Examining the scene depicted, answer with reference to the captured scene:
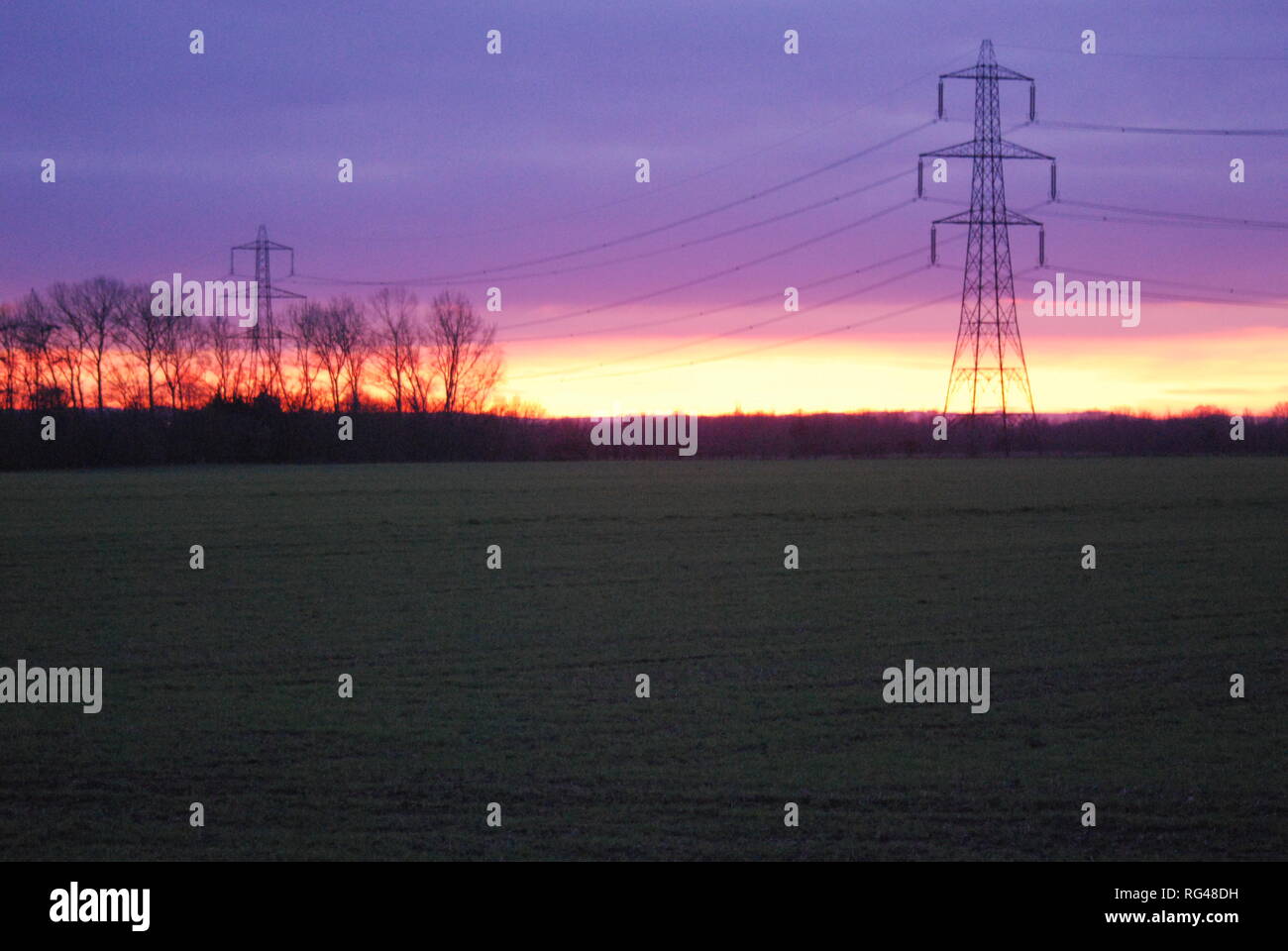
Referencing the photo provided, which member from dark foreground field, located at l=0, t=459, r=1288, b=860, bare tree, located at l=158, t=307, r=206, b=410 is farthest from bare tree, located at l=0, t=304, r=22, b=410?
dark foreground field, located at l=0, t=459, r=1288, b=860

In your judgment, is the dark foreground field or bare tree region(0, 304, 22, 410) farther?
bare tree region(0, 304, 22, 410)

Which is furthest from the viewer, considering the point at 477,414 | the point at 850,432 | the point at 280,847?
the point at 850,432

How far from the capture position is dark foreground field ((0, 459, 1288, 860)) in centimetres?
991

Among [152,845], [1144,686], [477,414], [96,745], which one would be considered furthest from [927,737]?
[477,414]

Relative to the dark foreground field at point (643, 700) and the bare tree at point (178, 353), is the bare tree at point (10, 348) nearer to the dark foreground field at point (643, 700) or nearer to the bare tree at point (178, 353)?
the bare tree at point (178, 353)

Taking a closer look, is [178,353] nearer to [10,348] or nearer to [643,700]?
[10,348]

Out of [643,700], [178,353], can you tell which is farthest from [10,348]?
[643,700]

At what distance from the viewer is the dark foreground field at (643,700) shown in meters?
9.91

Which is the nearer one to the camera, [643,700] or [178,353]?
[643,700]

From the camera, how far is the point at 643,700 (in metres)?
14.6

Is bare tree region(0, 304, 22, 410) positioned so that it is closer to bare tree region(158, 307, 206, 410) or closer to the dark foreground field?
bare tree region(158, 307, 206, 410)
